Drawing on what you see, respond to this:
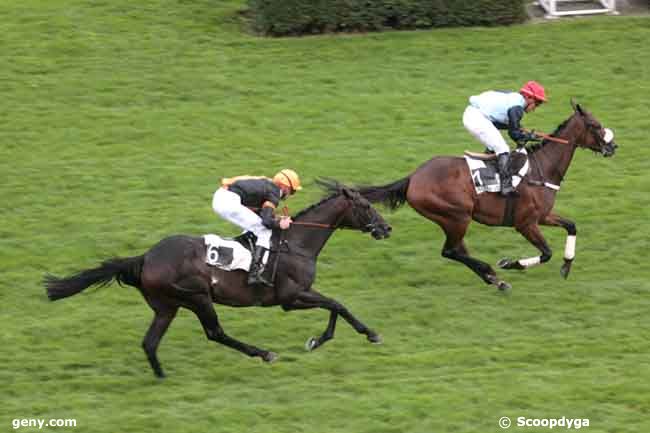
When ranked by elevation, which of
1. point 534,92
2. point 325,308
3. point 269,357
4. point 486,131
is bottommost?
point 269,357

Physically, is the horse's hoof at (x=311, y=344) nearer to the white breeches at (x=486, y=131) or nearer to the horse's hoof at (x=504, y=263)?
the horse's hoof at (x=504, y=263)

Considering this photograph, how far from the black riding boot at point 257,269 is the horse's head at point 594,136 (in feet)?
11.5

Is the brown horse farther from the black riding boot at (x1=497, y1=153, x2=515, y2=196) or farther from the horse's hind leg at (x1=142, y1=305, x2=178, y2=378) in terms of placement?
the horse's hind leg at (x1=142, y1=305, x2=178, y2=378)

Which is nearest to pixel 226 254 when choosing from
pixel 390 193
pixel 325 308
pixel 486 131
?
pixel 325 308

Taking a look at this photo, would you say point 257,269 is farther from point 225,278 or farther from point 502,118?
point 502,118

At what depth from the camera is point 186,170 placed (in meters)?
13.8

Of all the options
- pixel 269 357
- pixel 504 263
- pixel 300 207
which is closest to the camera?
pixel 269 357

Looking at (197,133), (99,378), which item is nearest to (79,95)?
(197,133)

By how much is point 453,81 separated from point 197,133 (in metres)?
3.24

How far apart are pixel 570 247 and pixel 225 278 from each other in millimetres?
3402

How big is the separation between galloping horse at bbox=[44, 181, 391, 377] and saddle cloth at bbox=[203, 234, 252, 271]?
5cm

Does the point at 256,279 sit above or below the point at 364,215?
below

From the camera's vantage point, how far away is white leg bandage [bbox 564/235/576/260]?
1134 centimetres

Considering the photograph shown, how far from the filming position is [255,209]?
9.79 m
